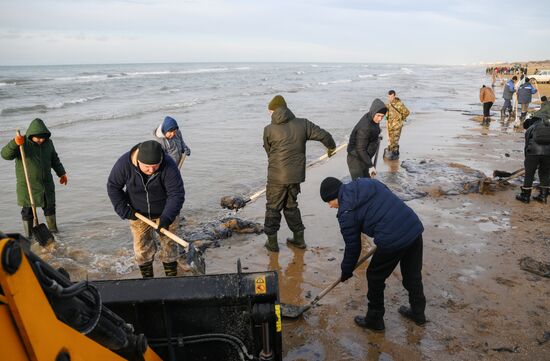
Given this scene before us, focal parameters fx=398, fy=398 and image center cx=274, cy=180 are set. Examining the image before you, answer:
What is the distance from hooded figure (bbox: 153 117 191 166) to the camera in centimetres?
573

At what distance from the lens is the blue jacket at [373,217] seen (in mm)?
3381

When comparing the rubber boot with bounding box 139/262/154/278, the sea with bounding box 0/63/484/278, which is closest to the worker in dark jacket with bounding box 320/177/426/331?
the rubber boot with bounding box 139/262/154/278

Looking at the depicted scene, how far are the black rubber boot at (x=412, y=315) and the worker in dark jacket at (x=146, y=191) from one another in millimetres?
2572

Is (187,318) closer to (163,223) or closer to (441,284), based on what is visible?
(163,223)

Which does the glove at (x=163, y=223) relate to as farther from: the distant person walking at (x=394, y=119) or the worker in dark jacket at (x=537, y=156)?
the distant person walking at (x=394, y=119)

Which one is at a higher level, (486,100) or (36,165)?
(486,100)

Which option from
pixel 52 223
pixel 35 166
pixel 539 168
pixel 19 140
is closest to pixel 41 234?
pixel 52 223

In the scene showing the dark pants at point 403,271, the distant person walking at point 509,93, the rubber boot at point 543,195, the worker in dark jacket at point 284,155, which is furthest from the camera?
the distant person walking at point 509,93

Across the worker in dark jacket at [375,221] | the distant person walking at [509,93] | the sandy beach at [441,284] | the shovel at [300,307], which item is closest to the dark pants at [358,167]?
the sandy beach at [441,284]

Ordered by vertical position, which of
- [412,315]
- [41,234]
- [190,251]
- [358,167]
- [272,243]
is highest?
[358,167]

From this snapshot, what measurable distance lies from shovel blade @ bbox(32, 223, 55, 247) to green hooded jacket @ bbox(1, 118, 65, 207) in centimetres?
55

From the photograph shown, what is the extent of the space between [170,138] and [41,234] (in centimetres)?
223

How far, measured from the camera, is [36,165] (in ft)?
19.1

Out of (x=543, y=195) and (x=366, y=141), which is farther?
(x=543, y=195)
